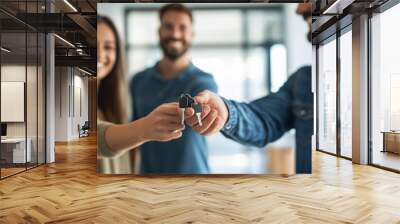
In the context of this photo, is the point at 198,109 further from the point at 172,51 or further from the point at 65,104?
the point at 65,104

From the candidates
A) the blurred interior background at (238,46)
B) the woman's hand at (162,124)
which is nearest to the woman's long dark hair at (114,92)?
the blurred interior background at (238,46)

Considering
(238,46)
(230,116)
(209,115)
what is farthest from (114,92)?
(238,46)

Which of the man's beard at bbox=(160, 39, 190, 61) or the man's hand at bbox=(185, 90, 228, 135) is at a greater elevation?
the man's beard at bbox=(160, 39, 190, 61)

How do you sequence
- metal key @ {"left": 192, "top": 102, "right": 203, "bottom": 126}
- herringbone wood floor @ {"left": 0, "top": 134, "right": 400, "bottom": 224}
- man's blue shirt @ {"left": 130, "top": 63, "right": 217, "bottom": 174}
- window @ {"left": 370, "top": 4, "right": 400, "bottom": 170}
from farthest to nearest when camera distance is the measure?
window @ {"left": 370, "top": 4, "right": 400, "bottom": 170}
man's blue shirt @ {"left": 130, "top": 63, "right": 217, "bottom": 174}
metal key @ {"left": 192, "top": 102, "right": 203, "bottom": 126}
herringbone wood floor @ {"left": 0, "top": 134, "right": 400, "bottom": 224}

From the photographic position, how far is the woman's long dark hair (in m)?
6.29

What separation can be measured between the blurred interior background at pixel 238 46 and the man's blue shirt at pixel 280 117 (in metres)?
0.13

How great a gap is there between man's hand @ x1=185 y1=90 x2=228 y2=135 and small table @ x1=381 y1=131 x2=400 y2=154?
3.46 metres

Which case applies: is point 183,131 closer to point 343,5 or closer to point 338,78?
point 343,5

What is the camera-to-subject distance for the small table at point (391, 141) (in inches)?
291

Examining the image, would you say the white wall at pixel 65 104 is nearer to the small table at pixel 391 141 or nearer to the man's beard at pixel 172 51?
the man's beard at pixel 172 51

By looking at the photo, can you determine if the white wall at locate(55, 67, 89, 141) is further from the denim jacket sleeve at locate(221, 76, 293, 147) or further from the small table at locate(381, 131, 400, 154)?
the small table at locate(381, 131, 400, 154)

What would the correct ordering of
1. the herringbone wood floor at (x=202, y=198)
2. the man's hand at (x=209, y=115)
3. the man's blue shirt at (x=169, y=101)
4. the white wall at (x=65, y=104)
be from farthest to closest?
the white wall at (x=65, y=104) < the man's blue shirt at (x=169, y=101) < the man's hand at (x=209, y=115) < the herringbone wood floor at (x=202, y=198)

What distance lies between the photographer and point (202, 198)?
4926mm

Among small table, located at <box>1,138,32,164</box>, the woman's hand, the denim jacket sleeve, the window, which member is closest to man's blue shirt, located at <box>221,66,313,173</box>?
the denim jacket sleeve
